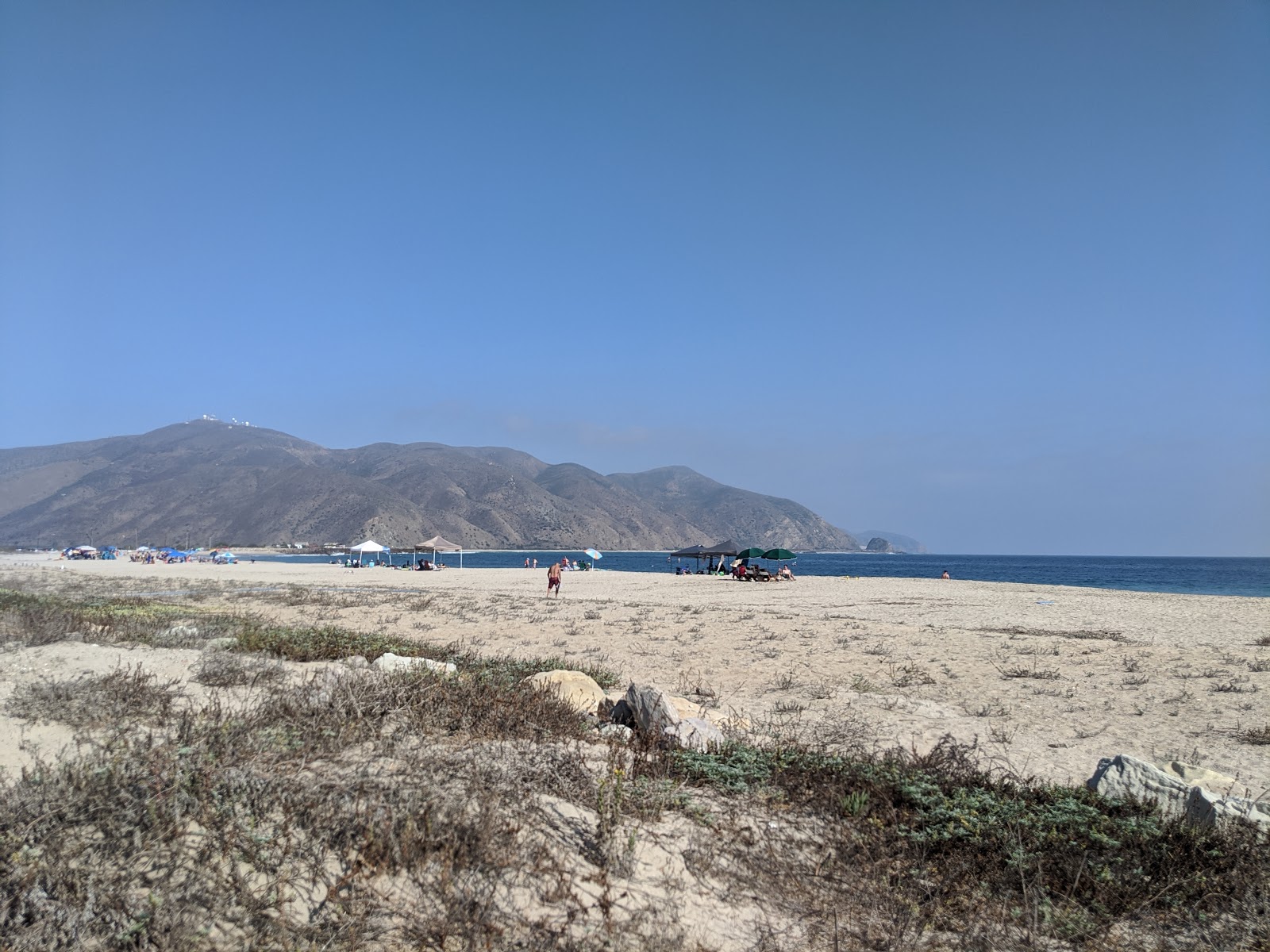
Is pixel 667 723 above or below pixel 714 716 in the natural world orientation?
above

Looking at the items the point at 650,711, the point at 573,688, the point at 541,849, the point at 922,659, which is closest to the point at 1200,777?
the point at 650,711

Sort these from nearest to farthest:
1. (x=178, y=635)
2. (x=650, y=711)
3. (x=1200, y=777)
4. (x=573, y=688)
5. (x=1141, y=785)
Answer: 1. (x=1141, y=785)
2. (x=1200, y=777)
3. (x=650, y=711)
4. (x=573, y=688)
5. (x=178, y=635)

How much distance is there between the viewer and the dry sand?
22.0 ft

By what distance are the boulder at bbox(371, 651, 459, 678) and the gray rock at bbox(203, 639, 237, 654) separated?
98.4 inches

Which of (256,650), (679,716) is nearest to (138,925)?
(679,716)

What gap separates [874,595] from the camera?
88.4 ft

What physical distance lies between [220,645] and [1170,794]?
952 centimetres

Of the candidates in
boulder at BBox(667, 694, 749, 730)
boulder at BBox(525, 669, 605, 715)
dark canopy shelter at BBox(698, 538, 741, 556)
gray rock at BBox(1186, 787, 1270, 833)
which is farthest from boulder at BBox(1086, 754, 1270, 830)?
dark canopy shelter at BBox(698, 538, 741, 556)

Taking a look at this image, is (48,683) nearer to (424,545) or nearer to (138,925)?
(138,925)

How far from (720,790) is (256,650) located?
6828mm

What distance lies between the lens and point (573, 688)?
677cm

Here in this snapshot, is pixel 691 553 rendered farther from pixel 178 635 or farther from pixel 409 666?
pixel 409 666

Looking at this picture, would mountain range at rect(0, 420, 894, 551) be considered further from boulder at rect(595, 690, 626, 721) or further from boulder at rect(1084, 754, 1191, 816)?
boulder at rect(1084, 754, 1191, 816)

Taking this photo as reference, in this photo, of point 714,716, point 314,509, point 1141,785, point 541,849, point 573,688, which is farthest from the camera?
point 314,509
